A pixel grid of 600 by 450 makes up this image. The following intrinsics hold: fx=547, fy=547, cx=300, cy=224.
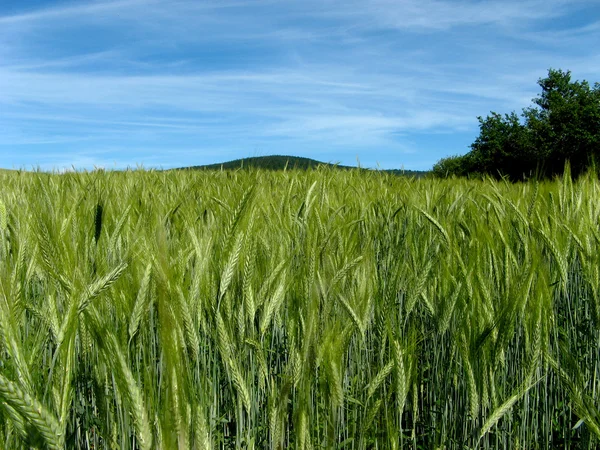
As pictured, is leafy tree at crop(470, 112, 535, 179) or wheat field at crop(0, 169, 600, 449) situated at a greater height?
leafy tree at crop(470, 112, 535, 179)

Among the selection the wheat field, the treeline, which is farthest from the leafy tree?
the wheat field

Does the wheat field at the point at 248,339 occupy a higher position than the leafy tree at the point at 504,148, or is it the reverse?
the leafy tree at the point at 504,148

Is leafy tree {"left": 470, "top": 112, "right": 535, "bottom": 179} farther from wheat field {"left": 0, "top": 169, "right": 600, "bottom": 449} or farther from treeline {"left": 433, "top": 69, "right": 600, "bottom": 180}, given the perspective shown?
wheat field {"left": 0, "top": 169, "right": 600, "bottom": 449}

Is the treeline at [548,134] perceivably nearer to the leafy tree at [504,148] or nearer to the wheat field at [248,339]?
the leafy tree at [504,148]

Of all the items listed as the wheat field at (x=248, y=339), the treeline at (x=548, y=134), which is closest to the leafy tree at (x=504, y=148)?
the treeline at (x=548, y=134)

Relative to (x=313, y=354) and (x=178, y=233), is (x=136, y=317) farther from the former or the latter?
(x=178, y=233)

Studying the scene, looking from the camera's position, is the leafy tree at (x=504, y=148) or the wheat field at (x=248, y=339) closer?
the wheat field at (x=248, y=339)

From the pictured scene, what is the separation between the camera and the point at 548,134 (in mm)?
24578

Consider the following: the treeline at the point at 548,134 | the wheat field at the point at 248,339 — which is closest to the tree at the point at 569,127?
→ the treeline at the point at 548,134

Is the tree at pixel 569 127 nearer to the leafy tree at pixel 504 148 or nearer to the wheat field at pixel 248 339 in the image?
the leafy tree at pixel 504 148

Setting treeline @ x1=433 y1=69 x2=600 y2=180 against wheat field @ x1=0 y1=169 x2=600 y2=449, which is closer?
wheat field @ x1=0 y1=169 x2=600 y2=449

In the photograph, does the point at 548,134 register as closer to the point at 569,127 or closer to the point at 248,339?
the point at 569,127

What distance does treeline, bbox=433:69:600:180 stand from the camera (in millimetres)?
23953

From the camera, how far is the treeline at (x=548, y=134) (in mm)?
23953
